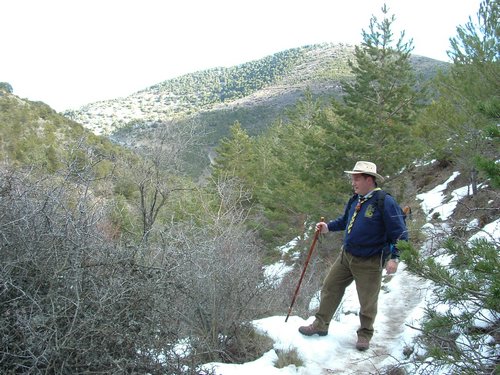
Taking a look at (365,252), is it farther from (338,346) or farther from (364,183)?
(338,346)

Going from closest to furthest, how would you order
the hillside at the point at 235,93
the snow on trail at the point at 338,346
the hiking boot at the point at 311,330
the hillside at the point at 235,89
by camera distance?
the snow on trail at the point at 338,346
the hiking boot at the point at 311,330
the hillside at the point at 235,93
the hillside at the point at 235,89

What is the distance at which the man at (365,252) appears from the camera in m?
4.01

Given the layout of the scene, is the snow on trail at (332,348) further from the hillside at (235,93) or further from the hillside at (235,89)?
the hillside at (235,89)

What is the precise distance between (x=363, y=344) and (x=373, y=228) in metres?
1.19

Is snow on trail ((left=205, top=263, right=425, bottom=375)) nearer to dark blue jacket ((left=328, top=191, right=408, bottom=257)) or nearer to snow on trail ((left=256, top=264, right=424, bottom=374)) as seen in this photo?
snow on trail ((left=256, top=264, right=424, bottom=374))

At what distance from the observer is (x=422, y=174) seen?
65.0ft

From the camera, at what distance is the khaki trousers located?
4.22 m

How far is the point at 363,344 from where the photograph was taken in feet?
14.1

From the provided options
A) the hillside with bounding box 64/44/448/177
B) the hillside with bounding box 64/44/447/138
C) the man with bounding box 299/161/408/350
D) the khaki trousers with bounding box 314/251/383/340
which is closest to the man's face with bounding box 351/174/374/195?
the man with bounding box 299/161/408/350

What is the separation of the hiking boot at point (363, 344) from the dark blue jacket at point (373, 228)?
885mm

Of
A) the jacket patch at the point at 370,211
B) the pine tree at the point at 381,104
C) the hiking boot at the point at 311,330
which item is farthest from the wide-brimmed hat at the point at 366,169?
the pine tree at the point at 381,104

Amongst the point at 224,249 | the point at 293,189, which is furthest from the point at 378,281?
the point at 293,189

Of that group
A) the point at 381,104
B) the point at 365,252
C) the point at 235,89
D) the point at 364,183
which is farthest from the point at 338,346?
the point at 235,89

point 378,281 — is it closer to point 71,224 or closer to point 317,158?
point 71,224
